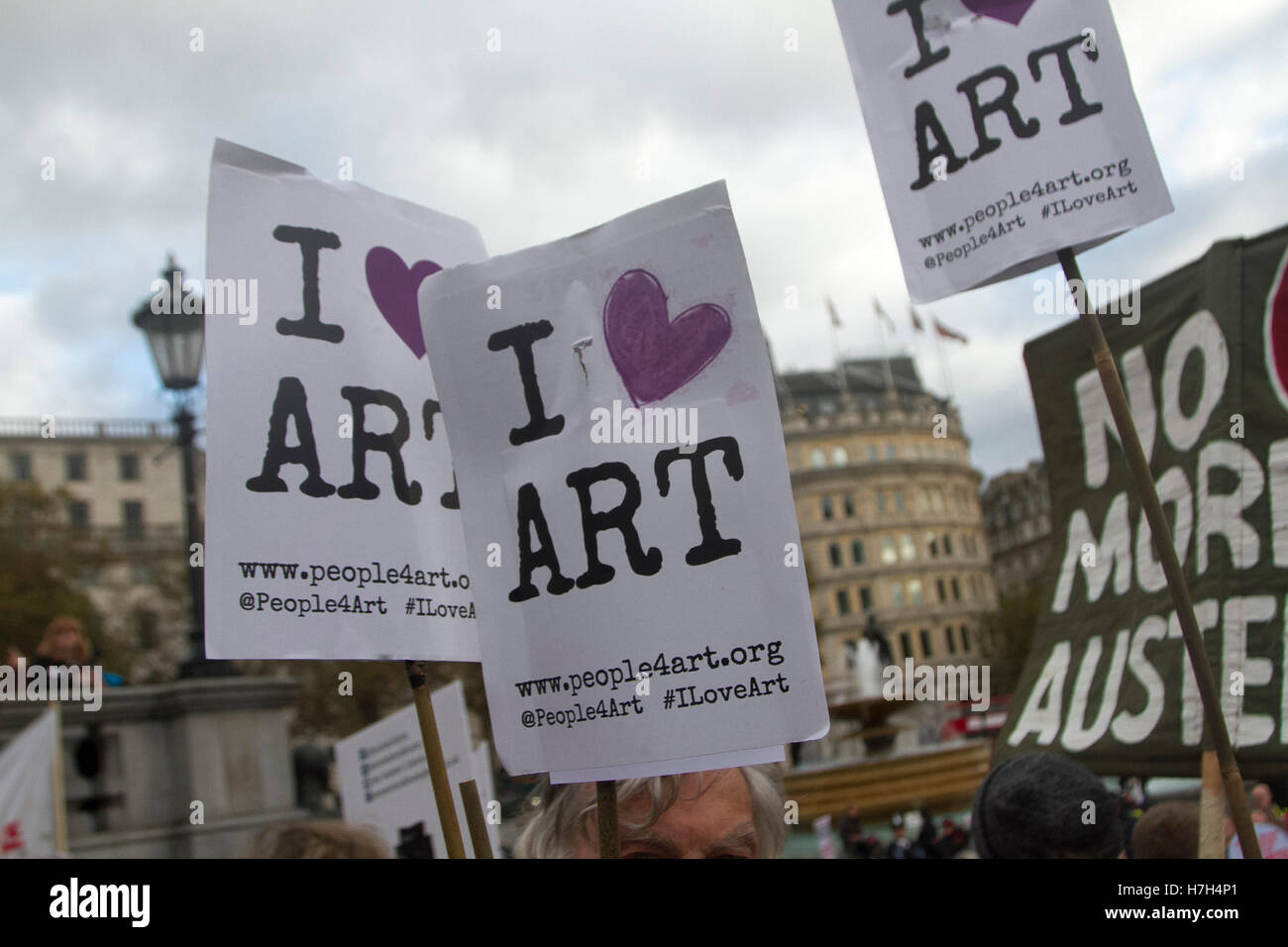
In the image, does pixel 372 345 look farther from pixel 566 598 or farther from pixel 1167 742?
pixel 1167 742

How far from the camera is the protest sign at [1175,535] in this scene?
3459 millimetres

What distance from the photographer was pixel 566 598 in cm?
222

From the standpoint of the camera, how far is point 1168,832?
3.52m

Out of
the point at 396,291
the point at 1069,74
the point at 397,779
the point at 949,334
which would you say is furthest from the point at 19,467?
the point at 1069,74

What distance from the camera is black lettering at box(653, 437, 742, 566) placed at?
6.84ft

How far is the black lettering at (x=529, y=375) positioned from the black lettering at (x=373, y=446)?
56 centimetres

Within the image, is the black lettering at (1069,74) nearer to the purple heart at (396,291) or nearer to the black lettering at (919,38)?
the black lettering at (919,38)

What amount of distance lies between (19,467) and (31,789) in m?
72.4

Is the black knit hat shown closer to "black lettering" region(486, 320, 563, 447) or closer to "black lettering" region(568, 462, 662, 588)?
"black lettering" region(568, 462, 662, 588)

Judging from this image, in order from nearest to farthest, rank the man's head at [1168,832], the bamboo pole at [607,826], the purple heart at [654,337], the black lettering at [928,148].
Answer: the bamboo pole at [607,826], the purple heart at [654,337], the black lettering at [928,148], the man's head at [1168,832]

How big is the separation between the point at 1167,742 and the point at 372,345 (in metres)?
2.48

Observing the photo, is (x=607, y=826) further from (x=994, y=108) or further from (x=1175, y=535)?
(x=1175, y=535)

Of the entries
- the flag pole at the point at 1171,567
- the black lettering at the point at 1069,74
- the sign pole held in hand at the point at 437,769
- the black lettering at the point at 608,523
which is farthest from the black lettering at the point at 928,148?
the sign pole held in hand at the point at 437,769

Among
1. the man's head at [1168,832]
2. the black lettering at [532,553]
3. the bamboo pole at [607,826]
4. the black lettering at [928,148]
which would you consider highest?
the black lettering at [928,148]
